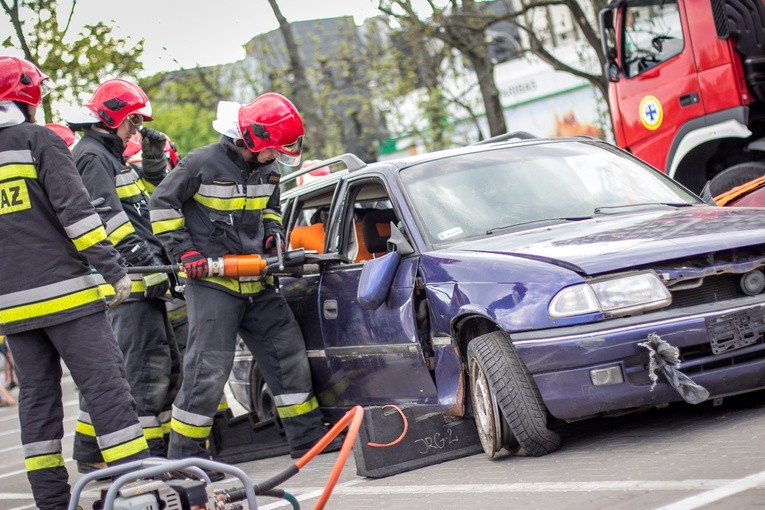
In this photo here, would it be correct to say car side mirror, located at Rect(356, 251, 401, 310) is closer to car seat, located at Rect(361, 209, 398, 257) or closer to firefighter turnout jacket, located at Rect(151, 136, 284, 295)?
car seat, located at Rect(361, 209, 398, 257)

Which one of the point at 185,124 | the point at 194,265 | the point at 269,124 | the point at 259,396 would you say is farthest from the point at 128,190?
the point at 185,124

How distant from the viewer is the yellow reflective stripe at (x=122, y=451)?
5555 mm

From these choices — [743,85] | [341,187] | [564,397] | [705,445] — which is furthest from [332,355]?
[743,85]

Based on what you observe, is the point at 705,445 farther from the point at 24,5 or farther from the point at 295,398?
the point at 24,5

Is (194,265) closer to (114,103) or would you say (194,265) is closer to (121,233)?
(121,233)

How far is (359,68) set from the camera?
33062mm

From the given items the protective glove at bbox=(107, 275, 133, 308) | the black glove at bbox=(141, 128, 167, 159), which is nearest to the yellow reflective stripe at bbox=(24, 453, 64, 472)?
the protective glove at bbox=(107, 275, 133, 308)

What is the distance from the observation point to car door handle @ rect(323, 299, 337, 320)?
7.15 metres

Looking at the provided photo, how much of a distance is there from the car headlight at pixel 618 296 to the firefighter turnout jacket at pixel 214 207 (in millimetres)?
2526

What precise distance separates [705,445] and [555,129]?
28.7 meters

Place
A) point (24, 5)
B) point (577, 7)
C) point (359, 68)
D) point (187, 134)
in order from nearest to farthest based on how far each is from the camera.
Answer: point (24, 5)
point (577, 7)
point (359, 68)
point (187, 134)

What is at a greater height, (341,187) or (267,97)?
(267,97)

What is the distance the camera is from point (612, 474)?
494cm

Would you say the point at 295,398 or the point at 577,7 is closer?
the point at 295,398
